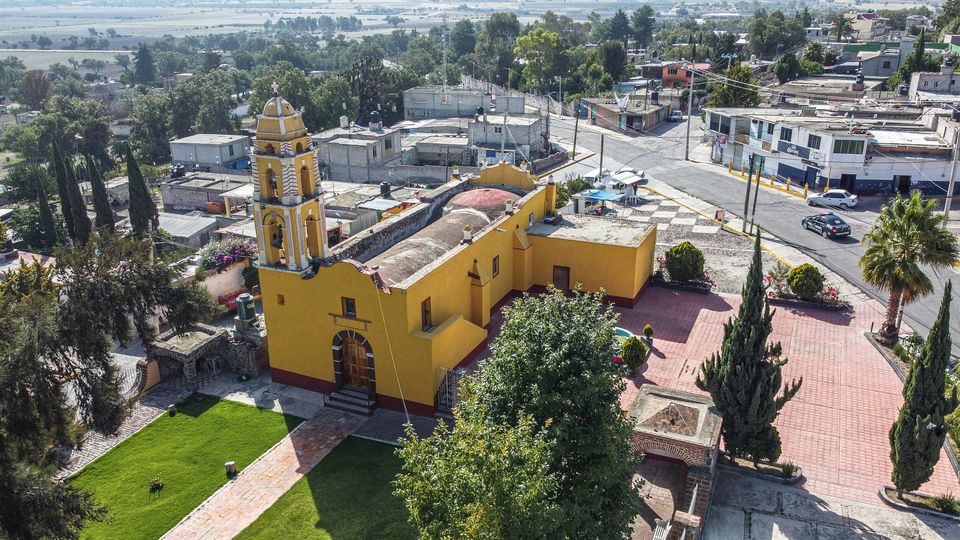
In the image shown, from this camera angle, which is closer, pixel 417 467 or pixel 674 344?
pixel 417 467

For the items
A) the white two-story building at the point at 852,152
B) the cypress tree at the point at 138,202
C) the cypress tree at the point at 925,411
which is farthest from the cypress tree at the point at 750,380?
the cypress tree at the point at 138,202

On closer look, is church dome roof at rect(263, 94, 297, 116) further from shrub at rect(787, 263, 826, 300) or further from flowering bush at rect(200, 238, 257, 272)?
shrub at rect(787, 263, 826, 300)

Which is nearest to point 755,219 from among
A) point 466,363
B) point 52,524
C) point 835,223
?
point 835,223

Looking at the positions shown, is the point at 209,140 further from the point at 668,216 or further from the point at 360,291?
the point at 360,291

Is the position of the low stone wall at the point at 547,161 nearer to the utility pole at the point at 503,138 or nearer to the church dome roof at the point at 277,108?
the utility pole at the point at 503,138

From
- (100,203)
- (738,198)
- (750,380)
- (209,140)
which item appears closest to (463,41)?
(209,140)

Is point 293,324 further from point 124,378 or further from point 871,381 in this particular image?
point 871,381
